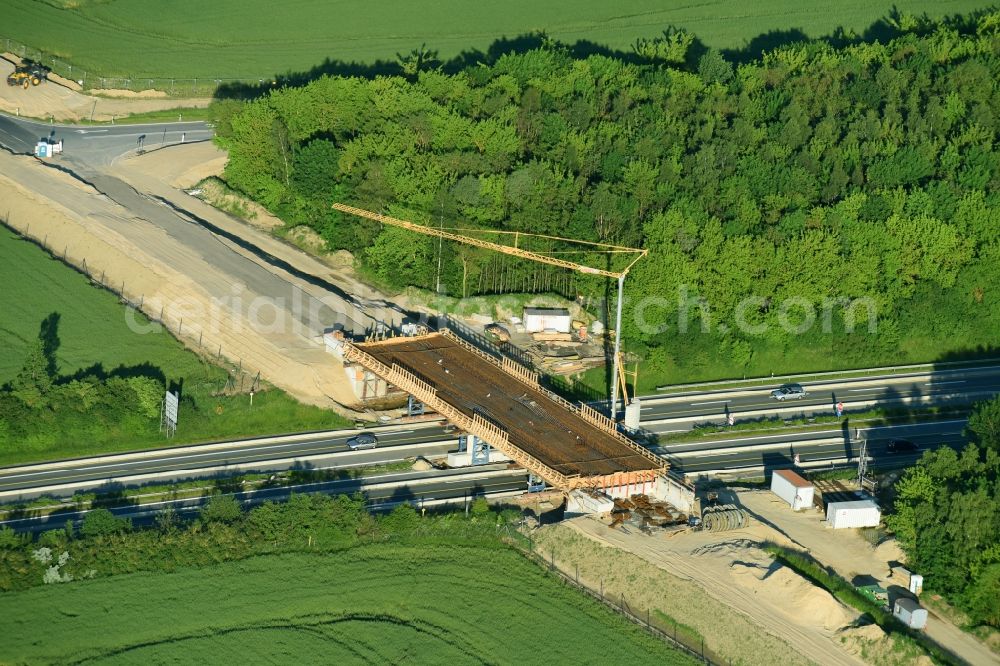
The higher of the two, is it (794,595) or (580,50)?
(580,50)

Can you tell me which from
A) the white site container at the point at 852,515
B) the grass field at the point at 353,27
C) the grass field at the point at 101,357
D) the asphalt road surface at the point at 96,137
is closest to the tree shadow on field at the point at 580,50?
the grass field at the point at 353,27

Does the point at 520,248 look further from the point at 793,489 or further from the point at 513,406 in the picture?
the point at 793,489

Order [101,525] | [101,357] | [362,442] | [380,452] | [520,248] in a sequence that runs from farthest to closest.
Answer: [520,248] < [101,357] < [362,442] < [380,452] < [101,525]

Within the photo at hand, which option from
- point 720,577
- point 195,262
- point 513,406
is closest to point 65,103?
point 195,262

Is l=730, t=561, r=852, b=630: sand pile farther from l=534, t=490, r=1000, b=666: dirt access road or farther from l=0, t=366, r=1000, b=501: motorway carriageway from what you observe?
l=0, t=366, r=1000, b=501: motorway carriageway

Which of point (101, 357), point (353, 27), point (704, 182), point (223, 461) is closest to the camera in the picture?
point (223, 461)

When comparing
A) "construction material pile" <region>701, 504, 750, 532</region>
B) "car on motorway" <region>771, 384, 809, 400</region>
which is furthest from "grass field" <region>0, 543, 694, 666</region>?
"car on motorway" <region>771, 384, 809, 400</region>
